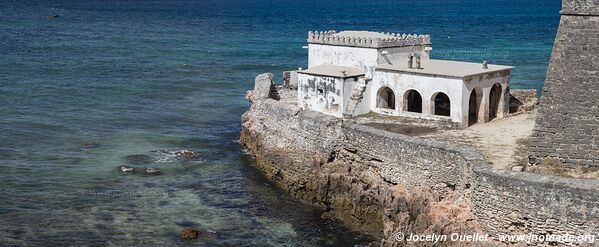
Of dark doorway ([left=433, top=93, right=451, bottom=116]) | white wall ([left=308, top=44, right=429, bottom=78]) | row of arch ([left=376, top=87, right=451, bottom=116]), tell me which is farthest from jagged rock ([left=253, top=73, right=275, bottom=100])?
dark doorway ([left=433, top=93, right=451, bottom=116])

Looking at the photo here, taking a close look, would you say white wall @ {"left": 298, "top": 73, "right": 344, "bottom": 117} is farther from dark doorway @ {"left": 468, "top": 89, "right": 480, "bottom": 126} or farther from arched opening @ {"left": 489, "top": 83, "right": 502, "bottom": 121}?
arched opening @ {"left": 489, "top": 83, "right": 502, "bottom": 121}

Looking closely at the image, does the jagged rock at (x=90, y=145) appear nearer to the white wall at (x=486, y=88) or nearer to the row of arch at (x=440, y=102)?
the row of arch at (x=440, y=102)

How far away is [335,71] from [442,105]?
5.02 meters

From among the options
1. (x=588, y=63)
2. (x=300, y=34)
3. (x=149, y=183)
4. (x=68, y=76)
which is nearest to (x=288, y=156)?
(x=149, y=183)


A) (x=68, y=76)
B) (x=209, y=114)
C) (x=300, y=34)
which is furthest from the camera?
(x=300, y=34)

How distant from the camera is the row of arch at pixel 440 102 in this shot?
3394cm

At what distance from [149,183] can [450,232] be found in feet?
47.7

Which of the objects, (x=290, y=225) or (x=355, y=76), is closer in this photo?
(x=290, y=225)

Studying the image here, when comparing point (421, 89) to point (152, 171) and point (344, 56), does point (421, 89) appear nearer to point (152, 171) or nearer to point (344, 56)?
point (344, 56)

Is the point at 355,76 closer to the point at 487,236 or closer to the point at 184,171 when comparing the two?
the point at 184,171

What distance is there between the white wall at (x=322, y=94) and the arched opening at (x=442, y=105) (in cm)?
420

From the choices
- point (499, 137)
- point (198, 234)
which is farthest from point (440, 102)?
point (198, 234)

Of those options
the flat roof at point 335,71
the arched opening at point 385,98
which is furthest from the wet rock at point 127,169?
the arched opening at point 385,98

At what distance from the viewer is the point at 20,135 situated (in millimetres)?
41188
